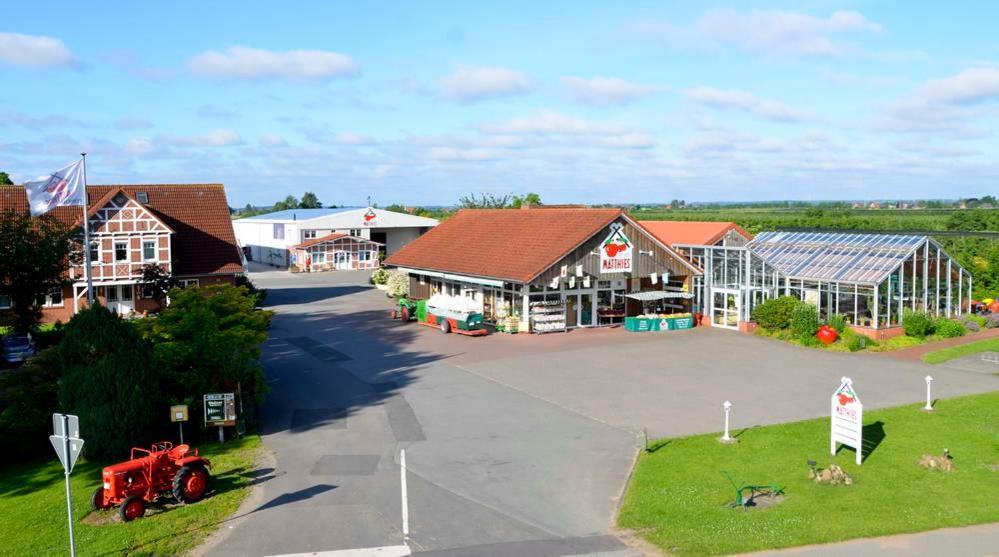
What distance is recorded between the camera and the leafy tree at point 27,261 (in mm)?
25016

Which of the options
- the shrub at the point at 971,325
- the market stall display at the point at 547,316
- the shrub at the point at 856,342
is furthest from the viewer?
the market stall display at the point at 547,316

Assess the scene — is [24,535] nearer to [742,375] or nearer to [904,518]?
[904,518]

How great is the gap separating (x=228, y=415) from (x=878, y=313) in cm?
2340

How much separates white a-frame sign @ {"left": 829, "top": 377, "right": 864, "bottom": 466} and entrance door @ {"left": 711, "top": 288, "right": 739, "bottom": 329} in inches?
689

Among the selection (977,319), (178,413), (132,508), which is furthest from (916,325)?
(132,508)

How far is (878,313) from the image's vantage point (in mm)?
29469

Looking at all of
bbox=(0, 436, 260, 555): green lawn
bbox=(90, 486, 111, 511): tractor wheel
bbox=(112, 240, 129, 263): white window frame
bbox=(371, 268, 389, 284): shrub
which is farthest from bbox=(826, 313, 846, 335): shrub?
bbox=(112, 240, 129, 263): white window frame

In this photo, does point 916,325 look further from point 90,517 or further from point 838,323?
point 90,517

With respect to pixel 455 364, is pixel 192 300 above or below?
above

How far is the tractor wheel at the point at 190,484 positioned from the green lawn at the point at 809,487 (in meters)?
7.19

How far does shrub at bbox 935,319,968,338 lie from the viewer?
2952cm

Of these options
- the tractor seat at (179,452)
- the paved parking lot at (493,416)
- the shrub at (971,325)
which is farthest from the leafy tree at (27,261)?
the shrub at (971,325)

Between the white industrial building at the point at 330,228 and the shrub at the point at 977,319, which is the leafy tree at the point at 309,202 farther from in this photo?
the shrub at the point at 977,319

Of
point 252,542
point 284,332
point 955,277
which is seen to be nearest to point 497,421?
point 252,542
